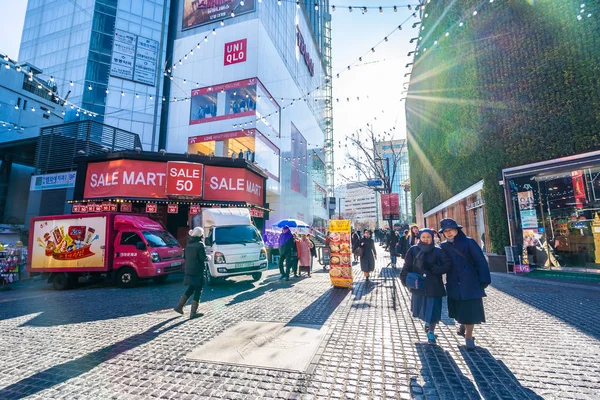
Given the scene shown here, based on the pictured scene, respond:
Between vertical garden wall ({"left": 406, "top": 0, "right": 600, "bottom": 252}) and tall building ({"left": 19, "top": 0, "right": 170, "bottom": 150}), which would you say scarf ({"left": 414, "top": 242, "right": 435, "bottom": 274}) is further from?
tall building ({"left": 19, "top": 0, "right": 170, "bottom": 150})

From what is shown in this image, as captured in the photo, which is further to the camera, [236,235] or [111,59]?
[111,59]

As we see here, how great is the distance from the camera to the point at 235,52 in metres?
25.2

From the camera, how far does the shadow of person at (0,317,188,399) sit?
9.88 feet

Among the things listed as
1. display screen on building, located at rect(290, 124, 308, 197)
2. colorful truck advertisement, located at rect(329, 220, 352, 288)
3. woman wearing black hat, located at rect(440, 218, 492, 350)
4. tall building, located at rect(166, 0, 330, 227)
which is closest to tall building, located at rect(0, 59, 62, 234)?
tall building, located at rect(166, 0, 330, 227)

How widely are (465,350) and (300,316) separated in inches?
112

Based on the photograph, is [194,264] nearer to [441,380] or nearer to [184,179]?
[441,380]

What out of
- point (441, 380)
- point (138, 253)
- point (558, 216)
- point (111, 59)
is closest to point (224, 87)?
point (111, 59)

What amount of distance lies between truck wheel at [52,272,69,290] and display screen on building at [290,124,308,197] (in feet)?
76.1

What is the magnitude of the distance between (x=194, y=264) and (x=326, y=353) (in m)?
3.50

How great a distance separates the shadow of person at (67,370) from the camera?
301cm

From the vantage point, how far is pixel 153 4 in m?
33.4

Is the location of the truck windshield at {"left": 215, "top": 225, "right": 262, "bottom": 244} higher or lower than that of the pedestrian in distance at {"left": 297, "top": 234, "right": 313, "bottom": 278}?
higher

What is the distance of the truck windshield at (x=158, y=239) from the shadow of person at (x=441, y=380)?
951cm

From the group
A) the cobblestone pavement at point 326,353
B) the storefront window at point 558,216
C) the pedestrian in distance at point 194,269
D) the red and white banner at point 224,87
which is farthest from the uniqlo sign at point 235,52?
the cobblestone pavement at point 326,353
